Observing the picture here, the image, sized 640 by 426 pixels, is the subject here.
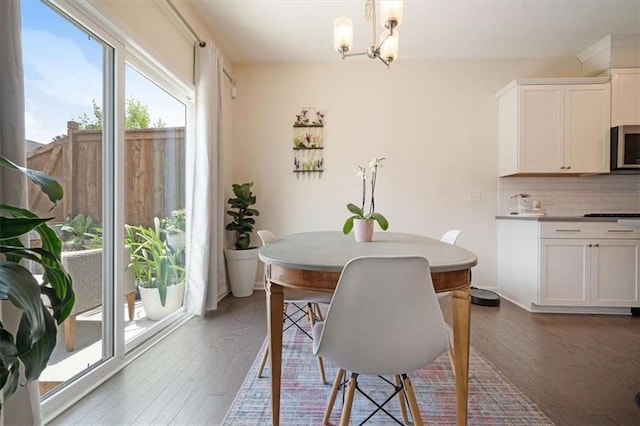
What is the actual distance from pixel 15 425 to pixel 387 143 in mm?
3594

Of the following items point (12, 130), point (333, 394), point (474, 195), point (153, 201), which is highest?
point (12, 130)

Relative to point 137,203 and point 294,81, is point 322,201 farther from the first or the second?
point 137,203

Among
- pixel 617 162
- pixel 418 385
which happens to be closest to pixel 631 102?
pixel 617 162

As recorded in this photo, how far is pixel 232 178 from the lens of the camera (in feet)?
12.4

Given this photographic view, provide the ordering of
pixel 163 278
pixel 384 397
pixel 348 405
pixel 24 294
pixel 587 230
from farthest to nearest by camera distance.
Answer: pixel 587 230
pixel 163 278
pixel 384 397
pixel 348 405
pixel 24 294

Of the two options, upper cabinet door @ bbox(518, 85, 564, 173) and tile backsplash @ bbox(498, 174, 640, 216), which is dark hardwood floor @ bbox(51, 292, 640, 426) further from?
upper cabinet door @ bbox(518, 85, 564, 173)

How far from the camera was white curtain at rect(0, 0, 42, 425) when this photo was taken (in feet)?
3.68

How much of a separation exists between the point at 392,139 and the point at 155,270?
2.85 m

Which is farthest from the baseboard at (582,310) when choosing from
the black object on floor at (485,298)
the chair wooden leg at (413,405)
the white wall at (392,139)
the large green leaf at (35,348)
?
the large green leaf at (35,348)

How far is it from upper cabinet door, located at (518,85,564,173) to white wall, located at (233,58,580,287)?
1.34ft

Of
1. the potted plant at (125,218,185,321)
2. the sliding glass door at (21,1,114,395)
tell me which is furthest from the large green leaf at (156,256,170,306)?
the sliding glass door at (21,1,114,395)

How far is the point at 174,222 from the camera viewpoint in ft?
9.15

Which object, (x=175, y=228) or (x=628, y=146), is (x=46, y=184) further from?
(x=628, y=146)

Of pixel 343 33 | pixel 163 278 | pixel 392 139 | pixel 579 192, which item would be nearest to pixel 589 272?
pixel 579 192
